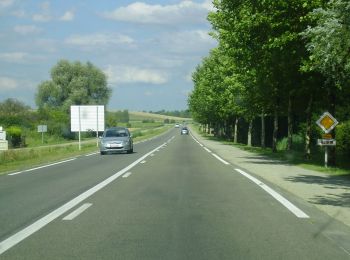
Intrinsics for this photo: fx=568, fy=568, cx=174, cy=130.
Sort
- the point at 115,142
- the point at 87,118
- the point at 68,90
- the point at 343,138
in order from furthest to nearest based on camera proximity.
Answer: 1. the point at 68,90
2. the point at 87,118
3. the point at 115,142
4. the point at 343,138

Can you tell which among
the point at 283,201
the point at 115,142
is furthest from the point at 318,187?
the point at 115,142

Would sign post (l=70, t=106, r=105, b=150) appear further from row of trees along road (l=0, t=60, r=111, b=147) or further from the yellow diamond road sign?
row of trees along road (l=0, t=60, r=111, b=147)

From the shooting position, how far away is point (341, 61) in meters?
12.6

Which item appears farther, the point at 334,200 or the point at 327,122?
the point at 327,122

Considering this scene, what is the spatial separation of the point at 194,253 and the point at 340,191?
8.09 m

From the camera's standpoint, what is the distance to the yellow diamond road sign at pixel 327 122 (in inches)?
875

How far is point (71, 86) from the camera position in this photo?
93.4 m

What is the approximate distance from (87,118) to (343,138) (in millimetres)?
25071

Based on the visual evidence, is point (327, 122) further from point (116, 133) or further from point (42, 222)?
point (116, 133)

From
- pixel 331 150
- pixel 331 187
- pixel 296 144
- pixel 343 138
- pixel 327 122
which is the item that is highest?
pixel 327 122

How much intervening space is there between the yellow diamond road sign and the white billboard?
28.3 metres

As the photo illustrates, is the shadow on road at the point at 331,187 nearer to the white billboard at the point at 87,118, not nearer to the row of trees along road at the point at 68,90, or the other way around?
the white billboard at the point at 87,118

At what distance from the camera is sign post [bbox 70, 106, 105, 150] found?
48.1 meters

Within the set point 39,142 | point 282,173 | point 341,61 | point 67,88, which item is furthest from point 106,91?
point 341,61
